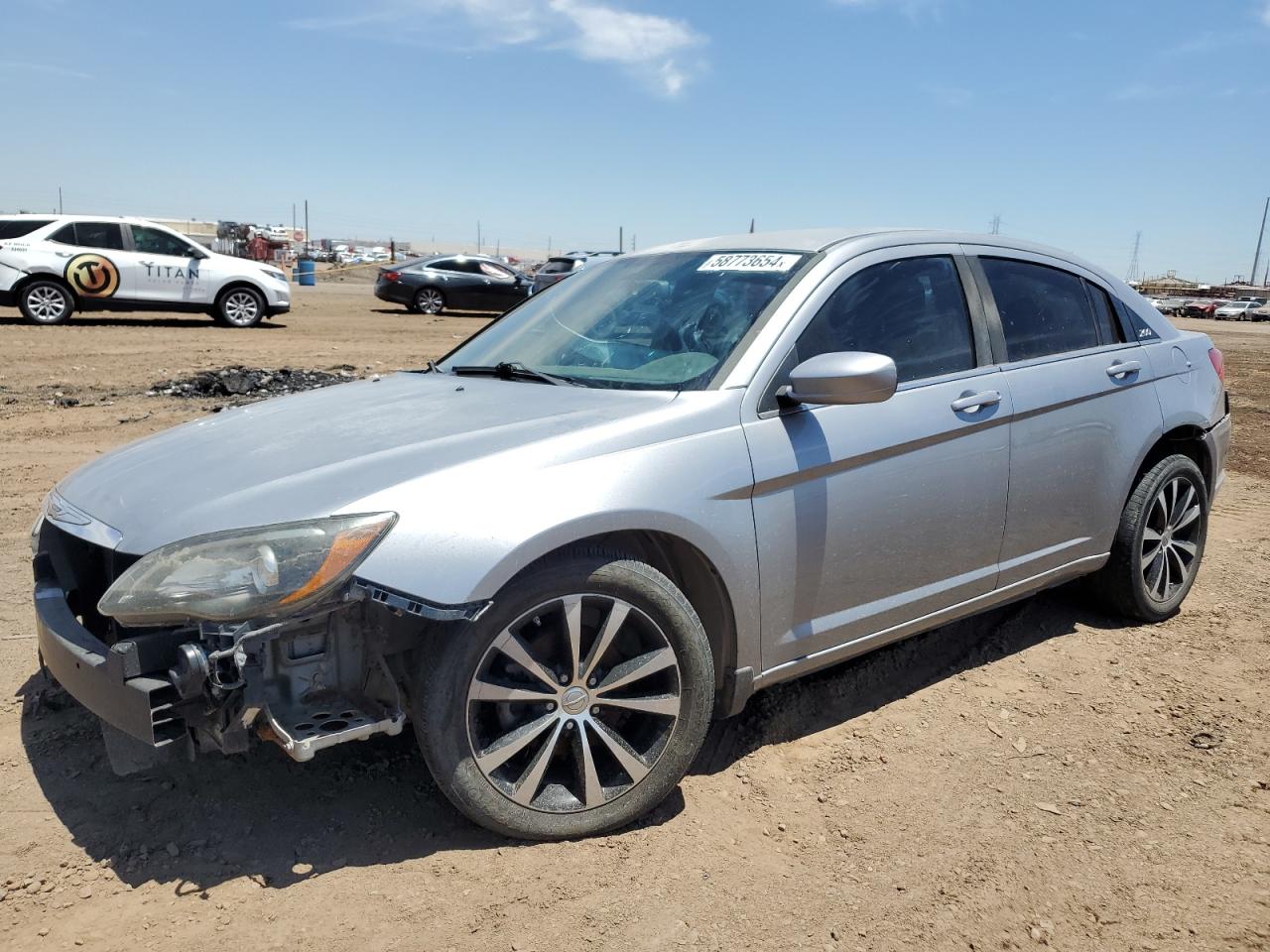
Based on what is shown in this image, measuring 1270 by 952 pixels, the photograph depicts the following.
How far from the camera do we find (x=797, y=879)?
2836 mm

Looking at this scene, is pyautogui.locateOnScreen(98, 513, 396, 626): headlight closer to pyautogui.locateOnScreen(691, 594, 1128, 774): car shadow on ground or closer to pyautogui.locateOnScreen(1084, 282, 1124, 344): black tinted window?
pyautogui.locateOnScreen(691, 594, 1128, 774): car shadow on ground

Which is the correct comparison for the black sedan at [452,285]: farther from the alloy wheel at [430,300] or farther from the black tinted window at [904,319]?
the black tinted window at [904,319]

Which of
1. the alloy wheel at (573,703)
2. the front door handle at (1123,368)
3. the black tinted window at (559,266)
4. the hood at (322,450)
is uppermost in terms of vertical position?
the black tinted window at (559,266)

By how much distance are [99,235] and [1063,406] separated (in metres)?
15.6

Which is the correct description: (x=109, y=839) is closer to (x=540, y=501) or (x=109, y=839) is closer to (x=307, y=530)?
(x=307, y=530)

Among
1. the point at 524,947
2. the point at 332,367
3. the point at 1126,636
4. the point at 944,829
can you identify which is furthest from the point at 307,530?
the point at 332,367

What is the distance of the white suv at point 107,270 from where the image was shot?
15.4 meters

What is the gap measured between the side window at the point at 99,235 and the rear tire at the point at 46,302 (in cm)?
75

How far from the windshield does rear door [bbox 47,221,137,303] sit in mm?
13813

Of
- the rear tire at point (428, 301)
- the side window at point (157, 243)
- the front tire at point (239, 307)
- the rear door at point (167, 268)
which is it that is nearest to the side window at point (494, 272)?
the rear tire at point (428, 301)

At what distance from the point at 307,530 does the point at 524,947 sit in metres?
1.12

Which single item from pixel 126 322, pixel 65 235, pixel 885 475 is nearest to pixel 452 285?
pixel 126 322

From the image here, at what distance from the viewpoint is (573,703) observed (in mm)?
2861

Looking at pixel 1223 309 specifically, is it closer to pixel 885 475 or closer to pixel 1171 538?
pixel 1171 538
